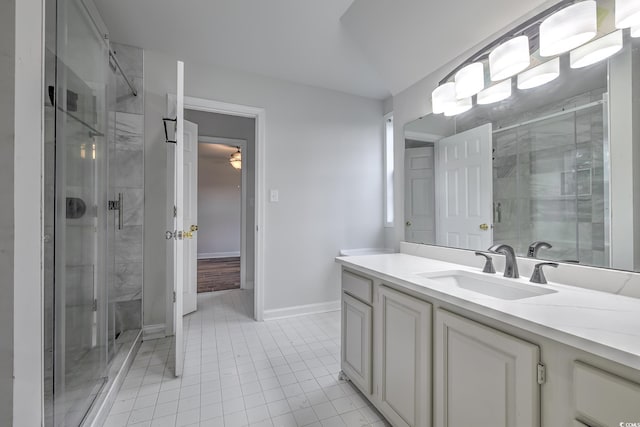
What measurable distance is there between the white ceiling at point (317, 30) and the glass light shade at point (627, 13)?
376mm

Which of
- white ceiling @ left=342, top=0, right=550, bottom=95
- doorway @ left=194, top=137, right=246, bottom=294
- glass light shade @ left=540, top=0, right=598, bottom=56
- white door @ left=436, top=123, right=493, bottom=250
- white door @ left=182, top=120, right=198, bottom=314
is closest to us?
glass light shade @ left=540, top=0, right=598, bottom=56

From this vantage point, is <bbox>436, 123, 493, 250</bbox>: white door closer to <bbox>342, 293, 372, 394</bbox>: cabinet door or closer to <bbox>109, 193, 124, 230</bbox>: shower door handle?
<bbox>342, 293, 372, 394</bbox>: cabinet door

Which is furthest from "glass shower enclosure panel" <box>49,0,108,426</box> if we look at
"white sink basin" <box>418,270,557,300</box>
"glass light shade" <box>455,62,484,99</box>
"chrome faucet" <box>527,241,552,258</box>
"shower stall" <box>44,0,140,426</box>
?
"chrome faucet" <box>527,241,552,258</box>

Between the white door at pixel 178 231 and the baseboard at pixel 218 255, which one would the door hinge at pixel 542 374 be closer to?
the white door at pixel 178 231

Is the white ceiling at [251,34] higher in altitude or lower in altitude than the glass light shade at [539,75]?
higher

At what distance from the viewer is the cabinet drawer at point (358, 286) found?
57.9 inches

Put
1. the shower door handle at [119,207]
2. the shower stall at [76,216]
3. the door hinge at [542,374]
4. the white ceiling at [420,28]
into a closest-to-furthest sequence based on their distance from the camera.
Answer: the door hinge at [542,374]
the shower stall at [76,216]
the white ceiling at [420,28]
the shower door handle at [119,207]

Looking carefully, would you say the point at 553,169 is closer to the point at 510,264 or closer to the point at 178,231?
the point at 510,264

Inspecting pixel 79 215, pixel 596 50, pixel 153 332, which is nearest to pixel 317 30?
pixel 596 50

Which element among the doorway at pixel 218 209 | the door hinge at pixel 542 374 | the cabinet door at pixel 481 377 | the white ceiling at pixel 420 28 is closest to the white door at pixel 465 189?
the white ceiling at pixel 420 28

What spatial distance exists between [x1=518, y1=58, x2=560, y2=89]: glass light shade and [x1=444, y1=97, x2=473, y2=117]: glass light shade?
0.29 meters

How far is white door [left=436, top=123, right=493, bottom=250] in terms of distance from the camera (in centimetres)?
154

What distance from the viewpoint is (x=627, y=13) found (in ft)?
3.09

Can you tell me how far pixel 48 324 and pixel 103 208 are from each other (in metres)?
0.94
